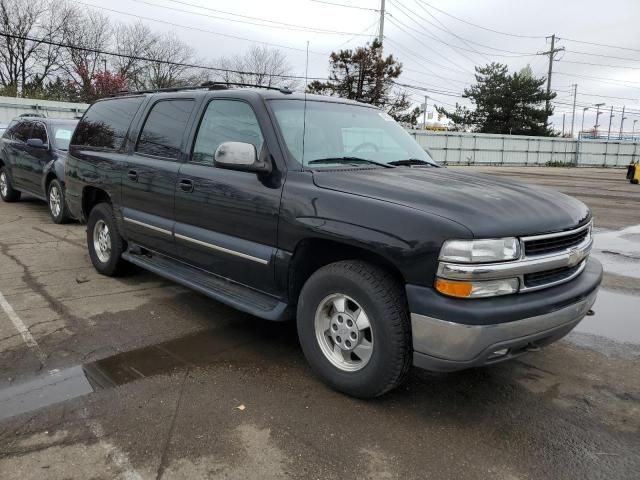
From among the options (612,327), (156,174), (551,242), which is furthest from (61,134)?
(612,327)

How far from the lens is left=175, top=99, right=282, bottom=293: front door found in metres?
3.56

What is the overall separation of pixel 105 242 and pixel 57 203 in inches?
154

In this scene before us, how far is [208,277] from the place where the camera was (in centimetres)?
420

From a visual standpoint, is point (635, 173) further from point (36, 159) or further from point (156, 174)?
point (156, 174)

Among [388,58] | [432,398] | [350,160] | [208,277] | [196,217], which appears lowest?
[432,398]

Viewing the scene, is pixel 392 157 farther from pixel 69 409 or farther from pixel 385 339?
pixel 69 409

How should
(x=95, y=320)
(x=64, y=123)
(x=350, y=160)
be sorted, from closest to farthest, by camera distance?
(x=350, y=160) < (x=95, y=320) < (x=64, y=123)

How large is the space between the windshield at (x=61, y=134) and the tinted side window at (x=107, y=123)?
11.3ft

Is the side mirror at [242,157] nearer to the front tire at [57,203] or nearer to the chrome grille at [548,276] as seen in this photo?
the chrome grille at [548,276]

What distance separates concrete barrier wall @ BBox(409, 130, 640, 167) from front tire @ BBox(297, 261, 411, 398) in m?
30.7

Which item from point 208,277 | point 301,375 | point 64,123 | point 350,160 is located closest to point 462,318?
point 301,375

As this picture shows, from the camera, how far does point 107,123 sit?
5.57m

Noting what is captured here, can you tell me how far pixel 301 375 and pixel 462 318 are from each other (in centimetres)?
Result: 136

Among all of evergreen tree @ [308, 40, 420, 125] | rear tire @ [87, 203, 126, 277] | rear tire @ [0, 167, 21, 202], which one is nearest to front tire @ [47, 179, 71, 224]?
rear tire @ [0, 167, 21, 202]
